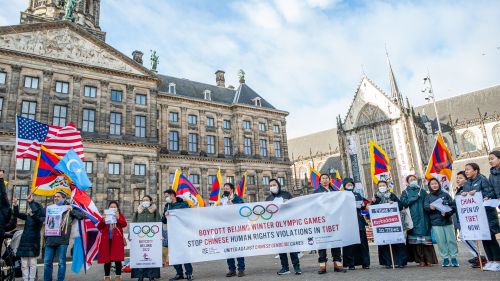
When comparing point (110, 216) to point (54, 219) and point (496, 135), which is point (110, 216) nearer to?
point (54, 219)

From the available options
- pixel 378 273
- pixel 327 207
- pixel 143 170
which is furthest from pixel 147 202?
pixel 143 170

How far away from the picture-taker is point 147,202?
32.0 ft

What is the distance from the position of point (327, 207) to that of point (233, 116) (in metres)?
33.2

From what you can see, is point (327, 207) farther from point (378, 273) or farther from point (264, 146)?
point (264, 146)

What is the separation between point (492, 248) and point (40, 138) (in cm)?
1348

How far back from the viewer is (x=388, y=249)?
9117mm

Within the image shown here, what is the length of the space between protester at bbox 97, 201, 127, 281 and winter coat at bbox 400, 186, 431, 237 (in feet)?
25.4

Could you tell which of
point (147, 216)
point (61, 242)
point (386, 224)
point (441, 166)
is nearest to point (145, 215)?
point (147, 216)

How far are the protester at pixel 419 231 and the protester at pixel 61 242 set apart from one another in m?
8.94

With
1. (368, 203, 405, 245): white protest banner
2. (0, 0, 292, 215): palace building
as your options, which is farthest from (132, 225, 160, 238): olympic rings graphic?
(0, 0, 292, 215): palace building

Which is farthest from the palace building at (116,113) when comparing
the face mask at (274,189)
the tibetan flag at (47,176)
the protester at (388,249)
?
the protester at (388,249)

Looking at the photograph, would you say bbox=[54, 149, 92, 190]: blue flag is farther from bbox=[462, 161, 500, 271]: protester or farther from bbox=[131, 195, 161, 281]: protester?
bbox=[462, 161, 500, 271]: protester

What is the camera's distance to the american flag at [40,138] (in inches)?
436

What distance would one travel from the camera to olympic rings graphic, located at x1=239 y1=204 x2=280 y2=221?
30.2ft
